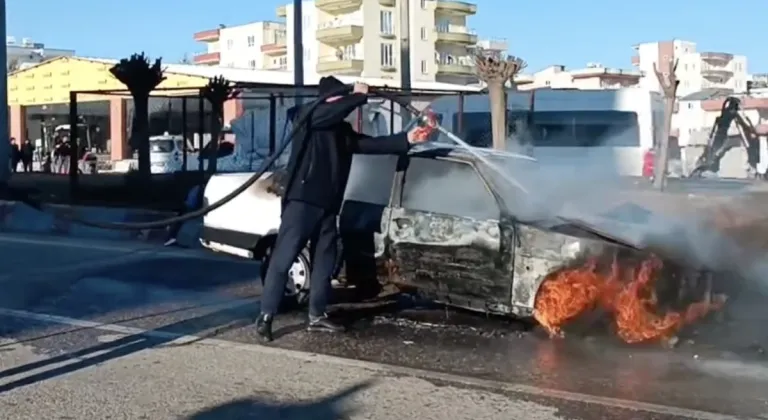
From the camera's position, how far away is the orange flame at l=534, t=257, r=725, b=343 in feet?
23.5

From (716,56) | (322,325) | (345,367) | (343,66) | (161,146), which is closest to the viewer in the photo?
(345,367)

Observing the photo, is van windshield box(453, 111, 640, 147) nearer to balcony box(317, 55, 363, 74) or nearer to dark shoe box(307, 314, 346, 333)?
dark shoe box(307, 314, 346, 333)

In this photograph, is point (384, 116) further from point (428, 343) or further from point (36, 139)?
point (36, 139)

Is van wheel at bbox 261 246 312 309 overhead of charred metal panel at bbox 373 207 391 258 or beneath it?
beneath

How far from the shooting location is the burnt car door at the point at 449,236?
7.75 m

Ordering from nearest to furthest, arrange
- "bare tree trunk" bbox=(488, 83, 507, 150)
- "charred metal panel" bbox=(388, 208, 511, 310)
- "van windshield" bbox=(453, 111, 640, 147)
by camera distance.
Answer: "charred metal panel" bbox=(388, 208, 511, 310)
"bare tree trunk" bbox=(488, 83, 507, 150)
"van windshield" bbox=(453, 111, 640, 147)

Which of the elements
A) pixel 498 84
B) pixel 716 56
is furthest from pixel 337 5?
pixel 498 84

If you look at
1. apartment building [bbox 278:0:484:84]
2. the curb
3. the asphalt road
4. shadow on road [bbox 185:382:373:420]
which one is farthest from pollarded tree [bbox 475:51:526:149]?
apartment building [bbox 278:0:484:84]

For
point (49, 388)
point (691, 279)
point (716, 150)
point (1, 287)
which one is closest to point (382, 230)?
point (691, 279)

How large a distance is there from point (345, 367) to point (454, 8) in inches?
3394

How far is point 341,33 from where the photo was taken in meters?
83.8

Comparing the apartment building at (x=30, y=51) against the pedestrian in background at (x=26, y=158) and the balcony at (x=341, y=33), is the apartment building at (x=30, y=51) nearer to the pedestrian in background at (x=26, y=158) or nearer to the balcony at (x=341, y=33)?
the balcony at (x=341, y=33)

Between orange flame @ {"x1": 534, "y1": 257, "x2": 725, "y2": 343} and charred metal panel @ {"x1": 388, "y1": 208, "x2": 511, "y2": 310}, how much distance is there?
433 mm

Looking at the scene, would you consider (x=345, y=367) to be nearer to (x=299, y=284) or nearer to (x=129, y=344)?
(x=129, y=344)
